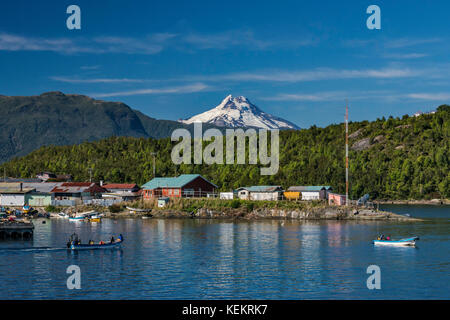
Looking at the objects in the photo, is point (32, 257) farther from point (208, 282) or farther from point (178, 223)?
point (178, 223)

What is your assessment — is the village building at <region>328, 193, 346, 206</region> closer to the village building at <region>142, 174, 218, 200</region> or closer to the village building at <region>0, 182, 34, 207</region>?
the village building at <region>142, 174, 218, 200</region>

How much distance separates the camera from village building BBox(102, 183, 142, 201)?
14456 centimetres

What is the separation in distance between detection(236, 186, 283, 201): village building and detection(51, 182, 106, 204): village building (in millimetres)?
40383

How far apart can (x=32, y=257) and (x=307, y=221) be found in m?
60.5

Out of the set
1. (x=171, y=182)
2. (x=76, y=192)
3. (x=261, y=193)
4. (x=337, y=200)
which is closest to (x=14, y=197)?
(x=76, y=192)

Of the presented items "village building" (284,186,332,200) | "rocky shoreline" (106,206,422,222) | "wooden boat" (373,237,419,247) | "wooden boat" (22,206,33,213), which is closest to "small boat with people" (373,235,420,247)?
"wooden boat" (373,237,419,247)

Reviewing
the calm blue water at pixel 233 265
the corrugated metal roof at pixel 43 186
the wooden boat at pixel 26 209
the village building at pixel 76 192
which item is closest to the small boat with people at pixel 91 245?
the calm blue water at pixel 233 265

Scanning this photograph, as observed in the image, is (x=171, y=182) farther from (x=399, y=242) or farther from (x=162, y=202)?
(x=399, y=242)

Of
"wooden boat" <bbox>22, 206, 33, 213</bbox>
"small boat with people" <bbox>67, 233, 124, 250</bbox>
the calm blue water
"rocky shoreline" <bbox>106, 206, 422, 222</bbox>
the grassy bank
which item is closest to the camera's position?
the calm blue water

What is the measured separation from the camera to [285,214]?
117 metres

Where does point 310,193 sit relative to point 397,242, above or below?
above

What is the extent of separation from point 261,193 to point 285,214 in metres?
16.4

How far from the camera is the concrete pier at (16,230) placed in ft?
270
